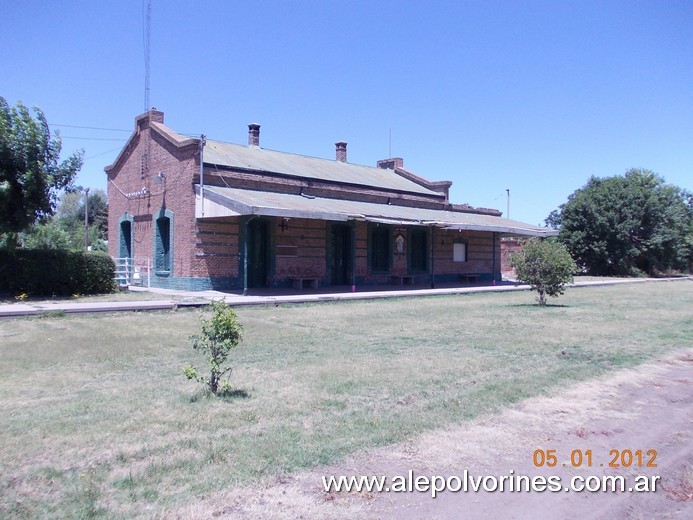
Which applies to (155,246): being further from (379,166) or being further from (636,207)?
(636,207)

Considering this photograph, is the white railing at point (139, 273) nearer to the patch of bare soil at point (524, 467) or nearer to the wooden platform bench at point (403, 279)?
the wooden platform bench at point (403, 279)

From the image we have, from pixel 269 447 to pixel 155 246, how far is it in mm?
18923

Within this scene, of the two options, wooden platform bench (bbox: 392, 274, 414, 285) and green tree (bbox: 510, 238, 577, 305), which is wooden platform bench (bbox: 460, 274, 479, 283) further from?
green tree (bbox: 510, 238, 577, 305)

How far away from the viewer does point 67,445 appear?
4.56m

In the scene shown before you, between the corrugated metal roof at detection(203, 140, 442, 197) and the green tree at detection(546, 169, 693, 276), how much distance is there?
50.9 ft

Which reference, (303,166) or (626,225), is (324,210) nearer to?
(303,166)

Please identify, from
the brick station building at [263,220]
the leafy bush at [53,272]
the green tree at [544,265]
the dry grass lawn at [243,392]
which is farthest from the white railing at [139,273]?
the green tree at [544,265]

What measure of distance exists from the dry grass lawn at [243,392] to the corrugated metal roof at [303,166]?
1087 cm

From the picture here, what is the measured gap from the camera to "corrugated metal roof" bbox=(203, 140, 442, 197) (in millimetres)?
22797

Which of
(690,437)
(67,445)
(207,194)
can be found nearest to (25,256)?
(207,194)

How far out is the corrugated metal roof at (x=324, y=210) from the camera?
58.0ft

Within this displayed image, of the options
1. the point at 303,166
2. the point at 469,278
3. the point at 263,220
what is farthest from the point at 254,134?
the point at 469,278

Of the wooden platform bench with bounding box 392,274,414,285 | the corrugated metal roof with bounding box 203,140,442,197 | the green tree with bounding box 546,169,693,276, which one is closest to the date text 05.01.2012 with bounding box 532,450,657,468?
the corrugated metal roof with bounding box 203,140,442,197

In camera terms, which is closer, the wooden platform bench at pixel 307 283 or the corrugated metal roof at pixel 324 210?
the corrugated metal roof at pixel 324 210
